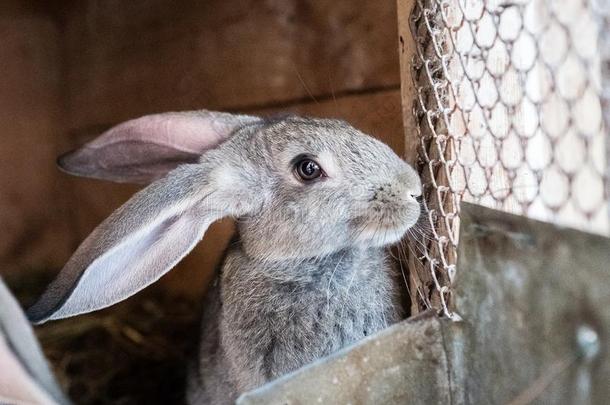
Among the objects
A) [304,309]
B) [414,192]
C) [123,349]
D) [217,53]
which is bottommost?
[123,349]

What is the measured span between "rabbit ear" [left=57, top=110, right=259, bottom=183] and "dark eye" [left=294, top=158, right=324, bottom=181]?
0.40 meters

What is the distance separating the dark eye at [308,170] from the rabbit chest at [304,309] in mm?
196

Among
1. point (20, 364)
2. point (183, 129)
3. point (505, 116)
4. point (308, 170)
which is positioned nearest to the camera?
point (20, 364)

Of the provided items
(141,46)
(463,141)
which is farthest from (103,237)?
(141,46)

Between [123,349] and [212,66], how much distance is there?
1154mm

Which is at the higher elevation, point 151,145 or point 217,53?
point 217,53

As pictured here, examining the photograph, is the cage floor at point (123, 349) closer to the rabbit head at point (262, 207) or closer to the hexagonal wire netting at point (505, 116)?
the rabbit head at point (262, 207)

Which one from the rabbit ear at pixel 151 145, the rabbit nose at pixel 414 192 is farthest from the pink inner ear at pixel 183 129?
the rabbit nose at pixel 414 192

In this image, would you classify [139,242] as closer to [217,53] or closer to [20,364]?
[20,364]

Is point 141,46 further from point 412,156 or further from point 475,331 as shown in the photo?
point 475,331

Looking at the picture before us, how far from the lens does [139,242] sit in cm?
170

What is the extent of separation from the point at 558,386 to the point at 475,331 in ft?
0.74

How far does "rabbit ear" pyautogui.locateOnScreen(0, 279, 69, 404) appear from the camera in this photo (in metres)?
1.05

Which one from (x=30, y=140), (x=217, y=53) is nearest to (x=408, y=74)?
(x=217, y=53)
